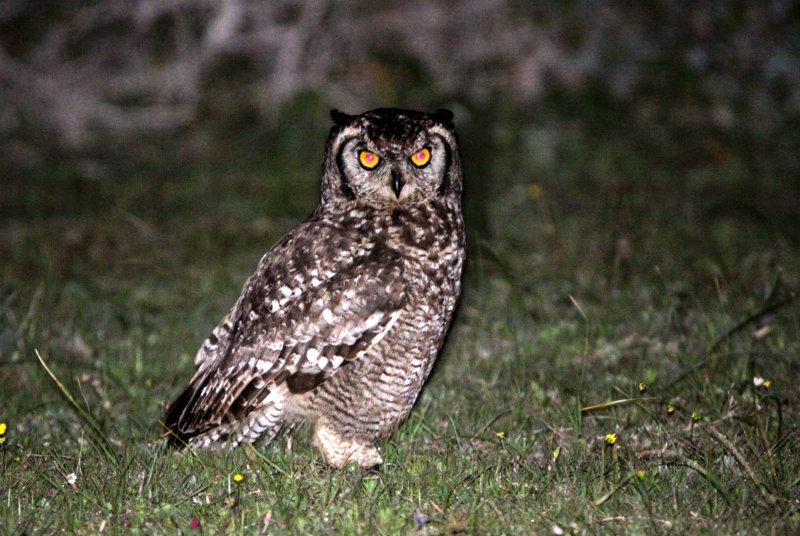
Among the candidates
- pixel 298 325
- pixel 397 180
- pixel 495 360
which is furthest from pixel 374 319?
pixel 495 360

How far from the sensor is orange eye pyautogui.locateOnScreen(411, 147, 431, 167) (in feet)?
12.9

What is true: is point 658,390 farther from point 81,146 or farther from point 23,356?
point 81,146

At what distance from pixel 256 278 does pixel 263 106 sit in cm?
682

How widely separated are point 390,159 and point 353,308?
60 centimetres

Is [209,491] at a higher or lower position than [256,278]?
lower

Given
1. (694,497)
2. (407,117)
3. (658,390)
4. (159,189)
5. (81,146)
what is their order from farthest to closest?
(81,146) → (159,189) → (658,390) → (407,117) → (694,497)

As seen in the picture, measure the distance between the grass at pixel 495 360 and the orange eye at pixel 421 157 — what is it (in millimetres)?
814

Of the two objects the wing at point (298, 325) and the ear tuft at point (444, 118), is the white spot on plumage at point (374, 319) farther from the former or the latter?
the ear tuft at point (444, 118)

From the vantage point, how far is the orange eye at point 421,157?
12.9 feet

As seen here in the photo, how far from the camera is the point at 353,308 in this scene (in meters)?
3.77

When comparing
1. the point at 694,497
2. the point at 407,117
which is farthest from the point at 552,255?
the point at 694,497

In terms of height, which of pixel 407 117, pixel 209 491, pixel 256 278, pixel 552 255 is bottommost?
pixel 552 255

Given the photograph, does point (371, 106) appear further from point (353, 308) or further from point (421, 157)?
point (353, 308)

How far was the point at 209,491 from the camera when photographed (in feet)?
11.3
